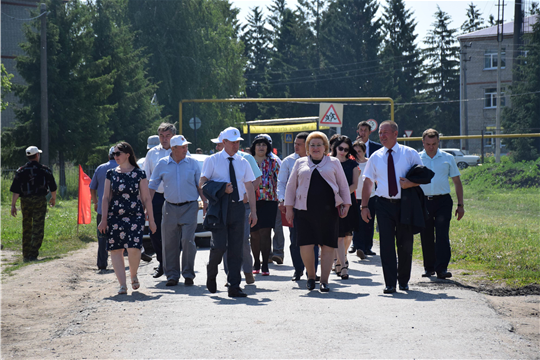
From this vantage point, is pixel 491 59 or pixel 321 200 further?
pixel 491 59

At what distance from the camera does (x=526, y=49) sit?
45.4 m

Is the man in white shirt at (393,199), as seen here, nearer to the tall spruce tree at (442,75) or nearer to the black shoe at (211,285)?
the black shoe at (211,285)

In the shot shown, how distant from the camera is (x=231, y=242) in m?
8.52

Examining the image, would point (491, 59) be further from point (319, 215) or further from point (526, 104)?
point (319, 215)

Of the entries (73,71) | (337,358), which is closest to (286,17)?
(73,71)

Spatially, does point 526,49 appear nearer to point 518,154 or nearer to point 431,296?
point 518,154

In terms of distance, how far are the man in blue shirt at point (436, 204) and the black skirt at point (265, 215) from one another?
2224 mm

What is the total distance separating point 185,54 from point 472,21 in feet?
176

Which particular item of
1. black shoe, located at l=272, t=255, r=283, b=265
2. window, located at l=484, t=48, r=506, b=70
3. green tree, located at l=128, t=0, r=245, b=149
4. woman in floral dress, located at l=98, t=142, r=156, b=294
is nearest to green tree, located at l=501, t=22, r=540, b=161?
window, located at l=484, t=48, r=506, b=70

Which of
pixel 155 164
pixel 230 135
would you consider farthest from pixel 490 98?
pixel 230 135

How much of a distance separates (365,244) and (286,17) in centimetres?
7475

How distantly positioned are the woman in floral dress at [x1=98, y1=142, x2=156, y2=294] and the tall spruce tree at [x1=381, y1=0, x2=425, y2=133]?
65.0 meters

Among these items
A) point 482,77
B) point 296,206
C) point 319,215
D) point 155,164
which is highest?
point 482,77

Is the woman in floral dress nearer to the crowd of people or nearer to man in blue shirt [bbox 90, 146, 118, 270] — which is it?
the crowd of people
